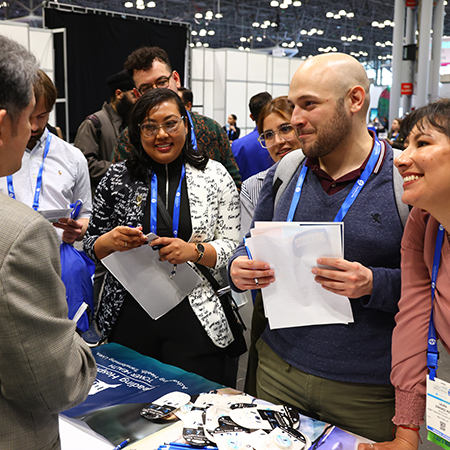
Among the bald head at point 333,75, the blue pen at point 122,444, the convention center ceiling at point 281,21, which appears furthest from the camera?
the convention center ceiling at point 281,21

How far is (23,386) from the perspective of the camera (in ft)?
2.84

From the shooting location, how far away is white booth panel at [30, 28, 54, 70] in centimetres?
918

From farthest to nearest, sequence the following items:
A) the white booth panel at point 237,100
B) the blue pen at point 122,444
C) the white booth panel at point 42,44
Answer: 1. the white booth panel at point 237,100
2. the white booth panel at point 42,44
3. the blue pen at point 122,444

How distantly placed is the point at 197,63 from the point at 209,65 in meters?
0.45

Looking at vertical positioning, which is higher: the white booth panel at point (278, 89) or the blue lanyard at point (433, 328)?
the white booth panel at point (278, 89)

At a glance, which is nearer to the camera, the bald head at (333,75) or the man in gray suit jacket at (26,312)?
the man in gray suit jacket at (26,312)

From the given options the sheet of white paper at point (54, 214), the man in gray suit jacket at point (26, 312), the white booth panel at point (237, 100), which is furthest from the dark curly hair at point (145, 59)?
the white booth panel at point (237, 100)

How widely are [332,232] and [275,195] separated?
42 cm

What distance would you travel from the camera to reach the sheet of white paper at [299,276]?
1.32 meters

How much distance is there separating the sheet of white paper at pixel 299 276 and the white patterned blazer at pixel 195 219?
50 centimetres

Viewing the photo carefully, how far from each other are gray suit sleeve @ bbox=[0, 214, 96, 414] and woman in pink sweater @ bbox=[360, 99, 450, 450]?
2.63 feet

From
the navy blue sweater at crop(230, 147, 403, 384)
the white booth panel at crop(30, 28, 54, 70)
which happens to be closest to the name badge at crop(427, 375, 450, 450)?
the navy blue sweater at crop(230, 147, 403, 384)

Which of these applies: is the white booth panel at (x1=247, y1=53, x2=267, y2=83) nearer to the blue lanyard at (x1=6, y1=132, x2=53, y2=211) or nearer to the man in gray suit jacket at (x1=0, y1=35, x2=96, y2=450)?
the blue lanyard at (x1=6, y1=132, x2=53, y2=211)

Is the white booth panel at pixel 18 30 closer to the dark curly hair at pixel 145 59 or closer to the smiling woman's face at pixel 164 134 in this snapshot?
the dark curly hair at pixel 145 59
